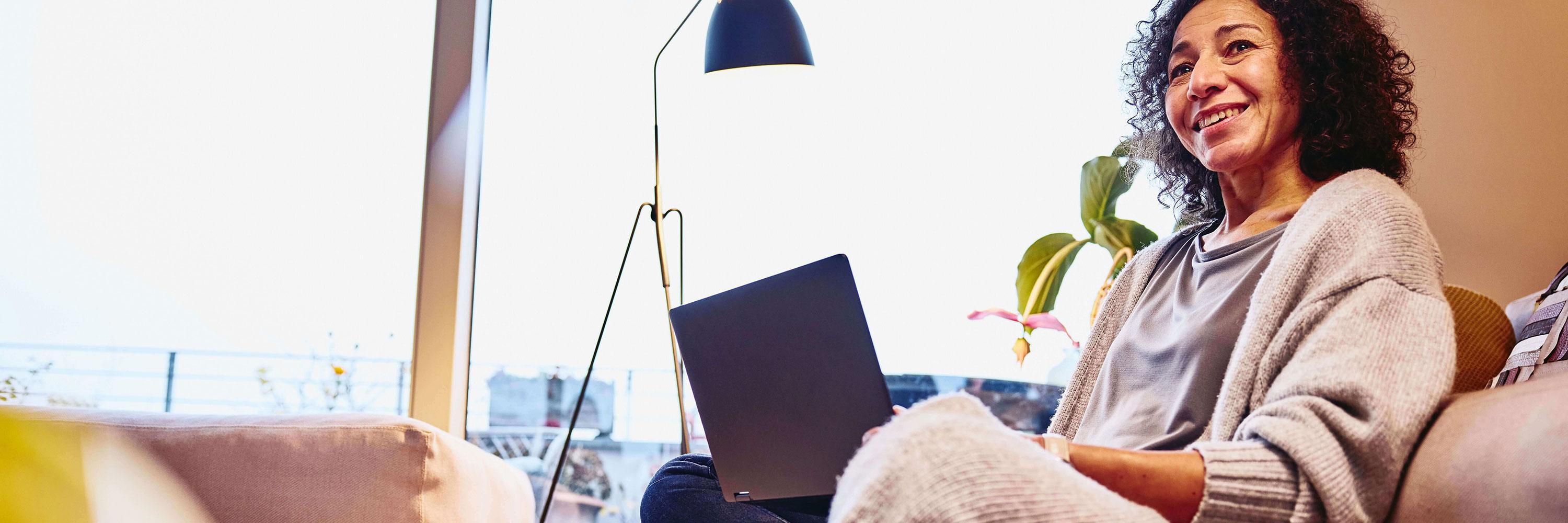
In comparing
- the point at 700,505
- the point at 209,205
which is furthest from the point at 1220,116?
the point at 209,205

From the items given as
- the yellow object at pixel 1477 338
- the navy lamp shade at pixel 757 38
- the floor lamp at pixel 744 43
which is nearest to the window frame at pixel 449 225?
the floor lamp at pixel 744 43

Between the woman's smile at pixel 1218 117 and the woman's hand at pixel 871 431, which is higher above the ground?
the woman's smile at pixel 1218 117

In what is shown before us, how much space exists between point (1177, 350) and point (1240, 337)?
20cm

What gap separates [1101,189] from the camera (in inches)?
97.3

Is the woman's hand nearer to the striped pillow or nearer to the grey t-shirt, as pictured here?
the grey t-shirt

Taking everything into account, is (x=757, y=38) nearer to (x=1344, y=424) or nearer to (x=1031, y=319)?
(x=1031, y=319)

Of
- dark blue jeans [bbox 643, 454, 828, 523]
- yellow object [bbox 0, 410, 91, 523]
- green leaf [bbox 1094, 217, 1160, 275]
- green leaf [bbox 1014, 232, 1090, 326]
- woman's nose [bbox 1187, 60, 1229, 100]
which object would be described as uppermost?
woman's nose [bbox 1187, 60, 1229, 100]

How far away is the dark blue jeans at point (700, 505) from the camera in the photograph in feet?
4.18

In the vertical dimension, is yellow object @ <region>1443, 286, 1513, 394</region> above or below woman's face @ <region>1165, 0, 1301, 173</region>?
below

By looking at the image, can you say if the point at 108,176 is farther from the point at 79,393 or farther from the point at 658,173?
the point at 658,173

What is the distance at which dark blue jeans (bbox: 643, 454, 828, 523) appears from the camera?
127 cm

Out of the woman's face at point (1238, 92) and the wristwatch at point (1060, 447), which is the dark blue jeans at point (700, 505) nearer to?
the wristwatch at point (1060, 447)

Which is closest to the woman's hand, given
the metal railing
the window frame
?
the window frame

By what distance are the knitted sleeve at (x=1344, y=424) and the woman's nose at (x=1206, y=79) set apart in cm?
52
